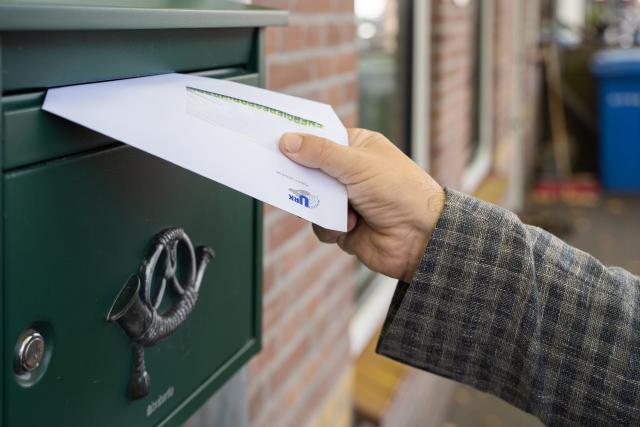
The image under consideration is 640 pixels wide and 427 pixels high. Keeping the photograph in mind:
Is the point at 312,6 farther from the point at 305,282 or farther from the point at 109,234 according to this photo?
the point at 109,234

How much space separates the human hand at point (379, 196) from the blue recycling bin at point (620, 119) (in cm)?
685

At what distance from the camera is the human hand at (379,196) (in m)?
0.87

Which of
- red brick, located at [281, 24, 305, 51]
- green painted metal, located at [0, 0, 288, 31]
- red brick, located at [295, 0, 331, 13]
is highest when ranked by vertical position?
red brick, located at [295, 0, 331, 13]

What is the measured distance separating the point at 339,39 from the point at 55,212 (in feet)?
4.40

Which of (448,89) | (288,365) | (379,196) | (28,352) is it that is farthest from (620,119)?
(28,352)

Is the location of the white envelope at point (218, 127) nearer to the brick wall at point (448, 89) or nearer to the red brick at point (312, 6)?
the red brick at point (312, 6)

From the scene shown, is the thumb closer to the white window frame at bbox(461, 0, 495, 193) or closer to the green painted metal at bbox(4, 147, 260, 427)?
the green painted metal at bbox(4, 147, 260, 427)

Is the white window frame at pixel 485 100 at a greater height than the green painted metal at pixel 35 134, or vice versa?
the green painted metal at pixel 35 134

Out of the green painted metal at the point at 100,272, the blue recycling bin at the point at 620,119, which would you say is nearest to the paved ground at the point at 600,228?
the blue recycling bin at the point at 620,119

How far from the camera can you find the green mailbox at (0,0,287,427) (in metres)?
0.66

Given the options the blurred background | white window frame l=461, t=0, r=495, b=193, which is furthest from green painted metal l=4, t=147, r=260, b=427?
white window frame l=461, t=0, r=495, b=193

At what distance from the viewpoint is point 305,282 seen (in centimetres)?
186

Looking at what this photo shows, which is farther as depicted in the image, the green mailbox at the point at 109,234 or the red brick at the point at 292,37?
the red brick at the point at 292,37

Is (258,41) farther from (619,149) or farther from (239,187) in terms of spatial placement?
(619,149)
